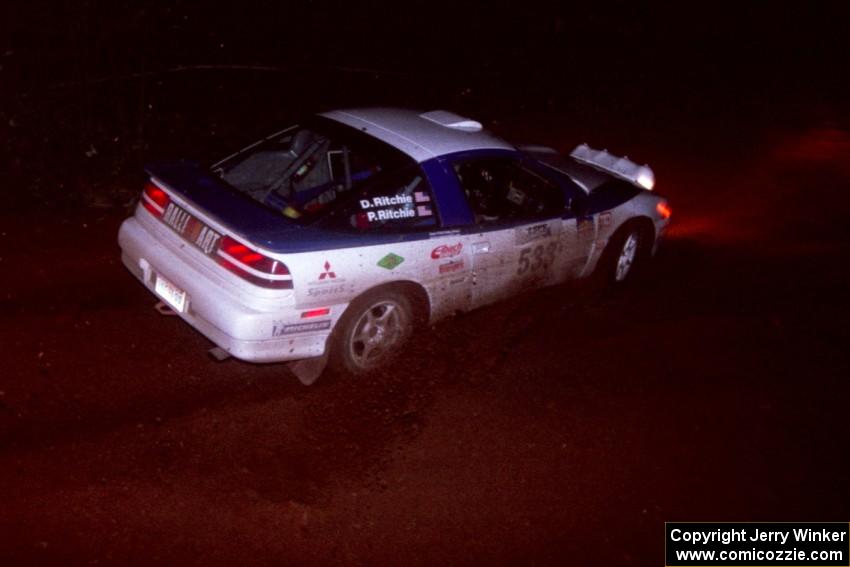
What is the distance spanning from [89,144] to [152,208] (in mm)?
4575

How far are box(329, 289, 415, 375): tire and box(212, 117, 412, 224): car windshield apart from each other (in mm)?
937

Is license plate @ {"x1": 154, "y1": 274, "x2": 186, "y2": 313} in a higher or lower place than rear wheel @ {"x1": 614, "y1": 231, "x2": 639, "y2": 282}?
higher

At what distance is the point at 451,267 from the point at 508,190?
123cm

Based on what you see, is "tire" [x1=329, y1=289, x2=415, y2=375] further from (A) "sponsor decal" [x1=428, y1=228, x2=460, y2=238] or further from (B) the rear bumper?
(A) "sponsor decal" [x1=428, y1=228, x2=460, y2=238]

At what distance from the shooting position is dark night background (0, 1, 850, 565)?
4.01 meters

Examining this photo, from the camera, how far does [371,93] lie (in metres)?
13.3

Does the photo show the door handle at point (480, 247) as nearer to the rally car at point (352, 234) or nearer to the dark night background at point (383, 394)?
the rally car at point (352, 234)

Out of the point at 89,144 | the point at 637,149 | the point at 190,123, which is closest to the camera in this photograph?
the point at 89,144

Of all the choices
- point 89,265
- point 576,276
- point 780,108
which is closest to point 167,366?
point 89,265

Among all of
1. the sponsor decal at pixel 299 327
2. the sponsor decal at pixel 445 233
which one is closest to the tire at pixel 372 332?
the sponsor decal at pixel 299 327

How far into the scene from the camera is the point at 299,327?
4633mm

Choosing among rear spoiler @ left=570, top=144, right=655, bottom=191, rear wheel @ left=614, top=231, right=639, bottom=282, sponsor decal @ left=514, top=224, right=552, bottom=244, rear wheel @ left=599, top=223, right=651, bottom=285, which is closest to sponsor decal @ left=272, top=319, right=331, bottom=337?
sponsor decal @ left=514, top=224, right=552, bottom=244

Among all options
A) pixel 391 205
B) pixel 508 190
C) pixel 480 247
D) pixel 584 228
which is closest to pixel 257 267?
pixel 391 205

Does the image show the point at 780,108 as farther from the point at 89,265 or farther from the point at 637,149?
the point at 89,265
